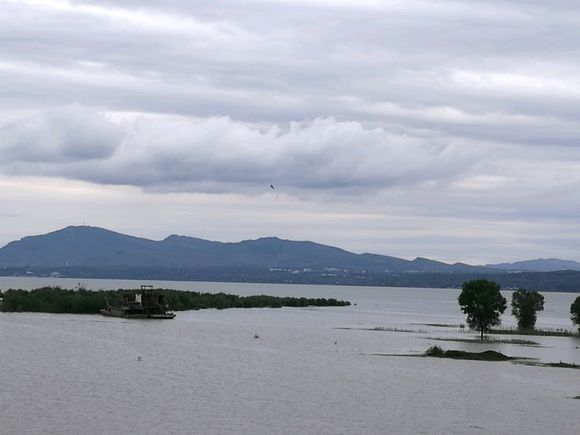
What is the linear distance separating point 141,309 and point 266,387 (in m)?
104

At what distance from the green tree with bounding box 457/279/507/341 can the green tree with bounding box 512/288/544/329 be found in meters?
17.8

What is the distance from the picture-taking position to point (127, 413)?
200ft

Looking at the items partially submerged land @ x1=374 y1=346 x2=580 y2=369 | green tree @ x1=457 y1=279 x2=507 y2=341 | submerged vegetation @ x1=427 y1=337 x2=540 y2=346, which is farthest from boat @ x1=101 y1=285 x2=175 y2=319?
partially submerged land @ x1=374 y1=346 x2=580 y2=369

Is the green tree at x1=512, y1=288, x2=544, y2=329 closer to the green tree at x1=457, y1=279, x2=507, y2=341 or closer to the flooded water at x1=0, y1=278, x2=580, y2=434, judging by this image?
the green tree at x1=457, y1=279, x2=507, y2=341

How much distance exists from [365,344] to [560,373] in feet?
122

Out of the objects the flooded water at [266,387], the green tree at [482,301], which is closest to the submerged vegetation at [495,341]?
the flooded water at [266,387]

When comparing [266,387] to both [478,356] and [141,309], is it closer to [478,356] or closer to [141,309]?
[478,356]

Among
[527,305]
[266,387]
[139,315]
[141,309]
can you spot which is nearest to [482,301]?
[527,305]

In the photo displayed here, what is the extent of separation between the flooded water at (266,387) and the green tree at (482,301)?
12.9 meters

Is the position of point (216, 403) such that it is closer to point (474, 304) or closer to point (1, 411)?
point (1, 411)

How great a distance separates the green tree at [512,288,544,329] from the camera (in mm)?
157500

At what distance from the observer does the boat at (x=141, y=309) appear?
17512cm

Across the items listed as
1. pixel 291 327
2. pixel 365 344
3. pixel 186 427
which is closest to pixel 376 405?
pixel 186 427

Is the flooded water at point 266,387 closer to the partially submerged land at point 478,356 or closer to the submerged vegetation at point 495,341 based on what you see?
the partially submerged land at point 478,356
